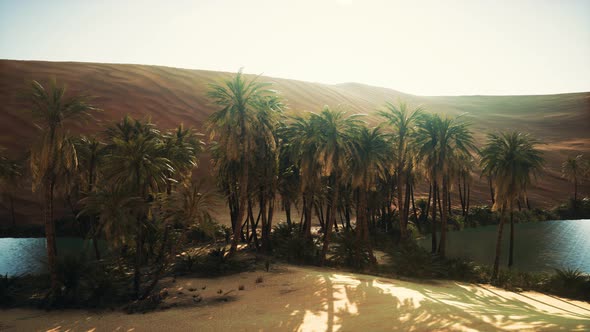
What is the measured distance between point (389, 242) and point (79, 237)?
36999mm

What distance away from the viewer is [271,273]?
23875 mm

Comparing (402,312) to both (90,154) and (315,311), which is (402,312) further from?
(90,154)

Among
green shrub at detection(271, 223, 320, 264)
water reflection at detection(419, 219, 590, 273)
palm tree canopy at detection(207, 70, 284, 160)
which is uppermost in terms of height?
palm tree canopy at detection(207, 70, 284, 160)

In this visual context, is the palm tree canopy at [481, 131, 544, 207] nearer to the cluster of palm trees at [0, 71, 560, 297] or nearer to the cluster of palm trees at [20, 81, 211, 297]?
the cluster of palm trees at [0, 71, 560, 297]

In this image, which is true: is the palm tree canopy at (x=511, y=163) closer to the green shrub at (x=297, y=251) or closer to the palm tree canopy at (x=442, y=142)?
the palm tree canopy at (x=442, y=142)

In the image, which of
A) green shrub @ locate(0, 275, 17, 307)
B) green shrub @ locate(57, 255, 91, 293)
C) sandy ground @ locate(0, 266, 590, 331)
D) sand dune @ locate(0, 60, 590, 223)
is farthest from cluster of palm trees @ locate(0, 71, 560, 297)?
sand dune @ locate(0, 60, 590, 223)

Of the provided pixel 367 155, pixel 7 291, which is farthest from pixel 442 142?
pixel 7 291

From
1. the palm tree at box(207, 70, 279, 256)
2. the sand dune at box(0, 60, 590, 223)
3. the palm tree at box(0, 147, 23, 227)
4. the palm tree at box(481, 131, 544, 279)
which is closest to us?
the palm tree at box(207, 70, 279, 256)

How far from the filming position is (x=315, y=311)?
53.3 feet

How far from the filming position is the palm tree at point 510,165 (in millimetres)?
28359

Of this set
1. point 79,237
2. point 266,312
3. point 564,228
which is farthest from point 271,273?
point 564,228

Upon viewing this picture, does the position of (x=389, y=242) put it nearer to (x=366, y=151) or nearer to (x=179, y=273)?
(x=366, y=151)

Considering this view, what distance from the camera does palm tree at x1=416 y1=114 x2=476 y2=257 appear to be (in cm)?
Result: 3025

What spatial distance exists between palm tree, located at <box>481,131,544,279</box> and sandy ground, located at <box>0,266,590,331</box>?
8007mm
